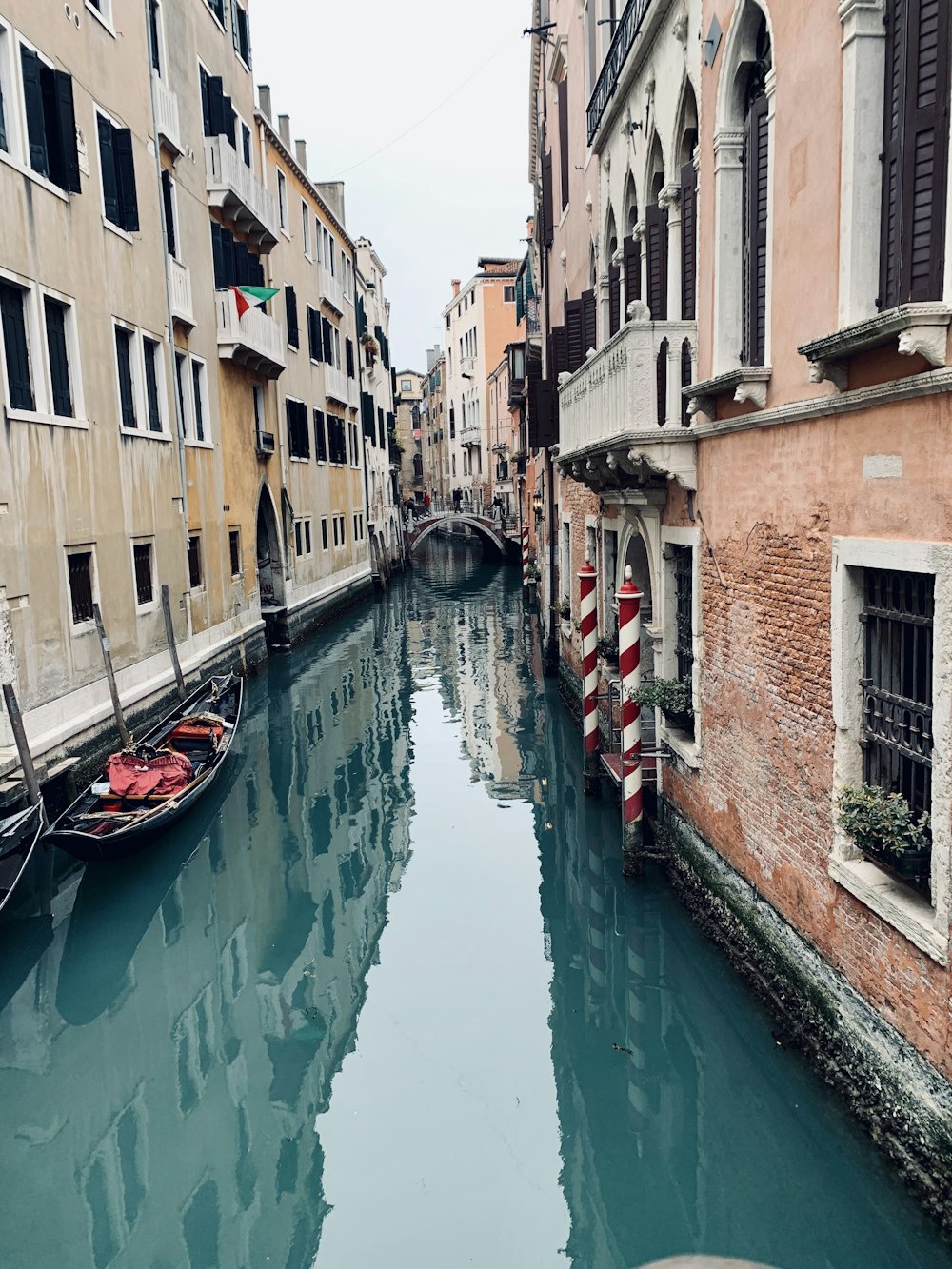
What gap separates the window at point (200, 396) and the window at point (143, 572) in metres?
2.73

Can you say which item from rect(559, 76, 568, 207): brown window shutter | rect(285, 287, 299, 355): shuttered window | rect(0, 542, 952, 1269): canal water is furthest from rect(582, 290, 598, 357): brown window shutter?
rect(285, 287, 299, 355): shuttered window

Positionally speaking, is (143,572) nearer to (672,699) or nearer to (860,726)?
(672,699)

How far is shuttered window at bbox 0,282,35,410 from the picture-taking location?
8359 mm

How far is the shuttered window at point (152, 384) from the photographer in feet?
38.9

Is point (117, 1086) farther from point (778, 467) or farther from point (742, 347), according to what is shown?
point (742, 347)

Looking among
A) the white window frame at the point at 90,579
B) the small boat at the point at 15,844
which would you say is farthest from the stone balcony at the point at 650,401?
the white window frame at the point at 90,579

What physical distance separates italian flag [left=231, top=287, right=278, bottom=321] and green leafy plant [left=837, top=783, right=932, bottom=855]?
12130 mm

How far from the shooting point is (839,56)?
404 cm

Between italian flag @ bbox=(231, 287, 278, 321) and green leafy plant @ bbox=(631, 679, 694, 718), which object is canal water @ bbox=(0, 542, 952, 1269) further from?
italian flag @ bbox=(231, 287, 278, 321)

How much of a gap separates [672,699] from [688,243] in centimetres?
298

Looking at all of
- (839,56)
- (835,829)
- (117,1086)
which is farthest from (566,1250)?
(839,56)

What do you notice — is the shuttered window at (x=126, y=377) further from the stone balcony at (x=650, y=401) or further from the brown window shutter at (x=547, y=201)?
the brown window shutter at (x=547, y=201)

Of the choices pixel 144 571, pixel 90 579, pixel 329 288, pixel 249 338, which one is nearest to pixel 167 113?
pixel 249 338

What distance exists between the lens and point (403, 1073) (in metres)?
→ 5.20
